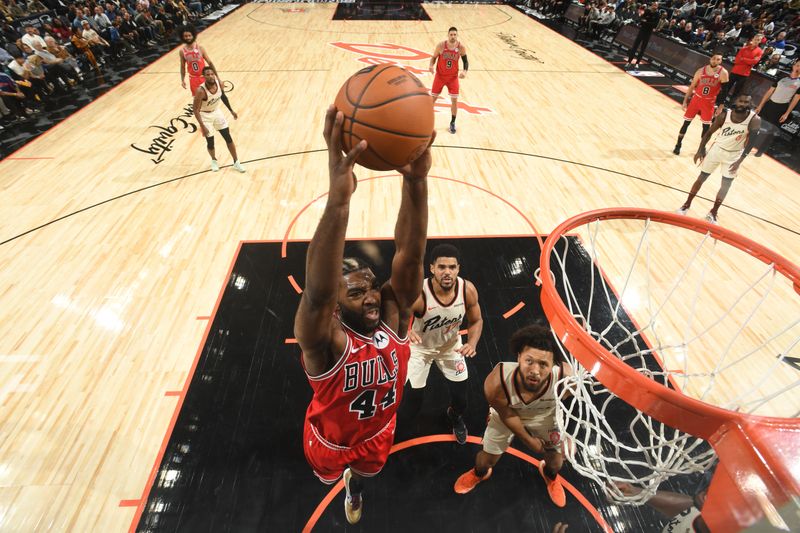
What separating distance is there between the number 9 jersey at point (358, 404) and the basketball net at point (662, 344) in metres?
0.81

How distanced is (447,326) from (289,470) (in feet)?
5.12

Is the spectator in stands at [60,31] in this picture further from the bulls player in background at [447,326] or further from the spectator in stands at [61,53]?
the bulls player in background at [447,326]

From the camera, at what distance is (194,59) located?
6.67 metres

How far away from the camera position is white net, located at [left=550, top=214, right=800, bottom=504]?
3.21 meters

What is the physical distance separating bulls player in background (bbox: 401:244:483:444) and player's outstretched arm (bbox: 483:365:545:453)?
15.9 inches

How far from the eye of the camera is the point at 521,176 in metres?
6.63

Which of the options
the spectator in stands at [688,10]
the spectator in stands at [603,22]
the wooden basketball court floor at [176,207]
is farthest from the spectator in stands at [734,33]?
the wooden basketball court floor at [176,207]

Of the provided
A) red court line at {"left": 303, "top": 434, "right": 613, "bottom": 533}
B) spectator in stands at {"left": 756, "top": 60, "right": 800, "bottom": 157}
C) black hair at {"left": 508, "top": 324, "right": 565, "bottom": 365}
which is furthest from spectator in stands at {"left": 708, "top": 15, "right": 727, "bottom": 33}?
red court line at {"left": 303, "top": 434, "right": 613, "bottom": 533}

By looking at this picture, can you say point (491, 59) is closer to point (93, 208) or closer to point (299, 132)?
point (299, 132)

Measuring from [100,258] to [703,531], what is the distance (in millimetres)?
5851

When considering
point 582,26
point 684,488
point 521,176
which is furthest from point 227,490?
point 582,26

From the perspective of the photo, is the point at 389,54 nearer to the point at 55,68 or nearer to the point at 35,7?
the point at 55,68

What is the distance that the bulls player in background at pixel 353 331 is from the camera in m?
1.31

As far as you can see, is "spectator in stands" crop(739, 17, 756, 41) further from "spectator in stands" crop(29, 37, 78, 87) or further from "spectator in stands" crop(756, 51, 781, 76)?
"spectator in stands" crop(29, 37, 78, 87)
